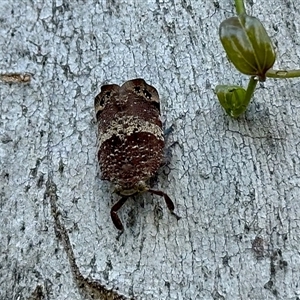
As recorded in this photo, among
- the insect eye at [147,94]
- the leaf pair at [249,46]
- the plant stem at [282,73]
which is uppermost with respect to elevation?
the leaf pair at [249,46]

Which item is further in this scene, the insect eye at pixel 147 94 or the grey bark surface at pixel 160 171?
the insect eye at pixel 147 94

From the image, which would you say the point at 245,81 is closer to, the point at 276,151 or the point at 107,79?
the point at 276,151

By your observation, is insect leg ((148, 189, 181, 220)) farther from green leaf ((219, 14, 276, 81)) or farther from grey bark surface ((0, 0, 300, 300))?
green leaf ((219, 14, 276, 81))

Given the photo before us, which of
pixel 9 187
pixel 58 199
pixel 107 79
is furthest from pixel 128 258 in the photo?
pixel 107 79

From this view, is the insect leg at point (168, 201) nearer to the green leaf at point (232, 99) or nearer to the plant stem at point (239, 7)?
the green leaf at point (232, 99)

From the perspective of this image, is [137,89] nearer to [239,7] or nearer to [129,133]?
[129,133]

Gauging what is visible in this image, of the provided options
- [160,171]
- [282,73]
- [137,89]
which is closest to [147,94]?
[137,89]

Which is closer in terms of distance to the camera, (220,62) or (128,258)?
(128,258)

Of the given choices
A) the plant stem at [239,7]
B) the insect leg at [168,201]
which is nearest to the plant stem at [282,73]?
the plant stem at [239,7]
